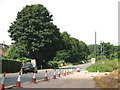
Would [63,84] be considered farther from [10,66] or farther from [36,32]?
[36,32]

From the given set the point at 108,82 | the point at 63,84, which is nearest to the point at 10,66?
the point at 63,84

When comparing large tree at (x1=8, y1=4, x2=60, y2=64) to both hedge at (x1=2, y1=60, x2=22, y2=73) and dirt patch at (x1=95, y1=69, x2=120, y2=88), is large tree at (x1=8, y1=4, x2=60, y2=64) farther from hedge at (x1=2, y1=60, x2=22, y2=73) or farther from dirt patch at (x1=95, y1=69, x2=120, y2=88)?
dirt patch at (x1=95, y1=69, x2=120, y2=88)

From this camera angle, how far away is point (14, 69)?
42.3 metres

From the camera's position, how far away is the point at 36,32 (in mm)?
53312

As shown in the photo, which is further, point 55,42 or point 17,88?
point 55,42

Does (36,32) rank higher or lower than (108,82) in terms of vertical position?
higher

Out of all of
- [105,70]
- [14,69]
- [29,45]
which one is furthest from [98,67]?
[29,45]

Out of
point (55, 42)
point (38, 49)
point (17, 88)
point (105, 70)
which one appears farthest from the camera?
point (55, 42)

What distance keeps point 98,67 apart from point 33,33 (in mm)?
17392

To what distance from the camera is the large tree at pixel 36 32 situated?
53438 mm

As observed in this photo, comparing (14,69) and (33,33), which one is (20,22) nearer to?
(33,33)

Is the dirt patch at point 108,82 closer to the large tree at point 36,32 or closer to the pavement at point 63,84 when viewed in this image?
the pavement at point 63,84

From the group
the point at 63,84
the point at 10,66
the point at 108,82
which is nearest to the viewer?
the point at 63,84

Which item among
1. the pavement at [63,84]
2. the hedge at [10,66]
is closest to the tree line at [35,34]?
the hedge at [10,66]
